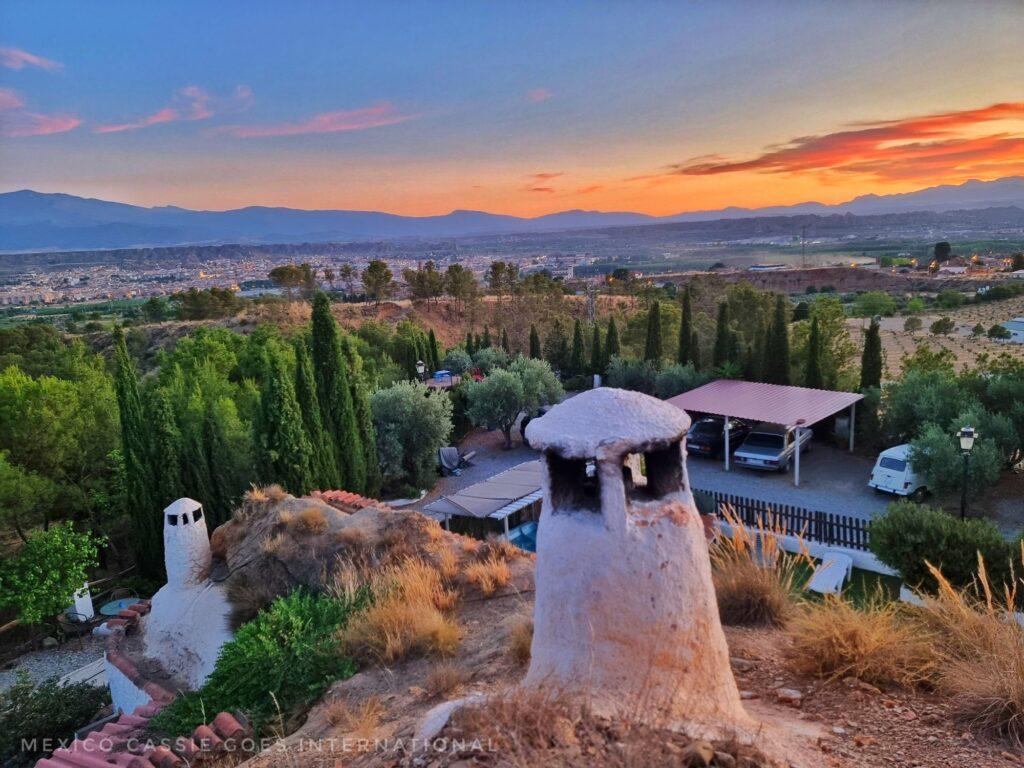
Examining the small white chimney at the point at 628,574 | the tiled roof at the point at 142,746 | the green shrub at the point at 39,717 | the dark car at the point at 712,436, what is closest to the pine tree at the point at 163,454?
the green shrub at the point at 39,717

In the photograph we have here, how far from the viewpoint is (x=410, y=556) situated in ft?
30.3

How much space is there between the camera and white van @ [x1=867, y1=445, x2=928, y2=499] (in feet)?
52.9

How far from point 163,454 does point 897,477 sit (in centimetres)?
1953

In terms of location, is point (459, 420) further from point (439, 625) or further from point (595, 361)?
point (439, 625)

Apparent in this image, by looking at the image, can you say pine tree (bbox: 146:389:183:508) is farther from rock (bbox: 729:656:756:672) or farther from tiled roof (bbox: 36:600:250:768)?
rock (bbox: 729:656:756:672)

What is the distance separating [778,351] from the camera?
24188 millimetres

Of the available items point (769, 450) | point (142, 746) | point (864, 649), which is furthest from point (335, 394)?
point (864, 649)

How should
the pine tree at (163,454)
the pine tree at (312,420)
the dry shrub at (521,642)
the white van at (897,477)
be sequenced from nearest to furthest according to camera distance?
the dry shrub at (521,642)
the white van at (897,477)
the pine tree at (163,454)
the pine tree at (312,420)

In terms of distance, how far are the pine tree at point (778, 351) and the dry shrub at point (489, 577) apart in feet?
62.7

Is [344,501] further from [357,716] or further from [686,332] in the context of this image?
[686,332]

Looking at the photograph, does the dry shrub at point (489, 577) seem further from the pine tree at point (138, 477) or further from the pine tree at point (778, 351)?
the pine tree at point (778, 351)

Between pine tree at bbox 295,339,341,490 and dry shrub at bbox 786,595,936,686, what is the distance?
1480 centimetres

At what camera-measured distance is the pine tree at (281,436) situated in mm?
16672

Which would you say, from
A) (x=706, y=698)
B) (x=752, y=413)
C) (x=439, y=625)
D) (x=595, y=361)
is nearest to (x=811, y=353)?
(x=752, y=413)
